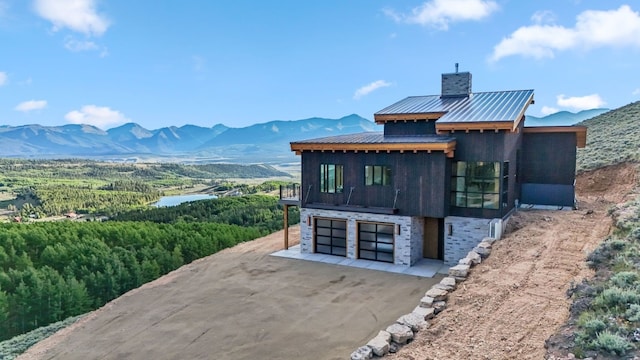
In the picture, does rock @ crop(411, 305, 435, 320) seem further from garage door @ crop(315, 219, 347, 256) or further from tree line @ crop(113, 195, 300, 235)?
tree line @ crop(113, 195, 300, 235)

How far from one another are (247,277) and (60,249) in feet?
39.7

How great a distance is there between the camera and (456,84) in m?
19.0

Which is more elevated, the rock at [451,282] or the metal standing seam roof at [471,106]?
the metal standing seam roof at [471,106]

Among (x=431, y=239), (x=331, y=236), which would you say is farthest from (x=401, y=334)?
(x=331, y=236)

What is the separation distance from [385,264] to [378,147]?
4320mm

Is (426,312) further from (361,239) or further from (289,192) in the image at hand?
(289,192)

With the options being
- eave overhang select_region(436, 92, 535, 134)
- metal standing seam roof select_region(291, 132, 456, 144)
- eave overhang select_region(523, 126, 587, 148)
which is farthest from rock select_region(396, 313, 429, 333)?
eave overhang select_region(523, 126, 587, 148)

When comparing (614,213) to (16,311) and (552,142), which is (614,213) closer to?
(552,142)

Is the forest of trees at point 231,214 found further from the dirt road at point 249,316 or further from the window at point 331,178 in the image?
the dirt road at point 249,316

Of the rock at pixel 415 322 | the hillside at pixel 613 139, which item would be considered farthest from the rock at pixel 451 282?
the hillside at pixel 613 139

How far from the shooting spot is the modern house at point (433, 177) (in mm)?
14781

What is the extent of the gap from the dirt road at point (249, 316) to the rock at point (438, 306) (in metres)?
2.16

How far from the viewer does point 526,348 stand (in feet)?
21.1

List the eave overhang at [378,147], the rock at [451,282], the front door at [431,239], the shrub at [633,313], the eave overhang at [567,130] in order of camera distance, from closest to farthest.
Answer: the shrub at [633,313] < the rock at [451,282] < the eave overhang at [378,147] < the front door at [431,239] < the eave overhang at [567,130]
